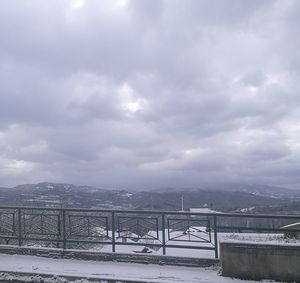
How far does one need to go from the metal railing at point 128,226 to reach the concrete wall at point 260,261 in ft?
3.29

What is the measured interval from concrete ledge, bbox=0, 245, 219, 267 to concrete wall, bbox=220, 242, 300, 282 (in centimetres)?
100

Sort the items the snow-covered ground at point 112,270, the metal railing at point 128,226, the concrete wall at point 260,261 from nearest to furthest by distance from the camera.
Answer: the concrete wall at point 260,261 < the snow-covered ground at point 112,270 < the metal railing at point 128,226

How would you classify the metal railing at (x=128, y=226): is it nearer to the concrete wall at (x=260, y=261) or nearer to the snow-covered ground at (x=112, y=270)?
the snow-covered ground at (x=112, y=270)

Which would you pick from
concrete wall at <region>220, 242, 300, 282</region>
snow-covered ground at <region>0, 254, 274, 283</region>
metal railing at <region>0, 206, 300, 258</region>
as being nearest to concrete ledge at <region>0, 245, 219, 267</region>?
snow-covered ground at <region>0, 254, 274, 283</region>

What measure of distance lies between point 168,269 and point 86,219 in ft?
9.64

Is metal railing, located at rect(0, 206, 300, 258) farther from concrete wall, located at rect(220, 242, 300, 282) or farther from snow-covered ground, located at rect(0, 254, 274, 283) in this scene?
concrete wall, located at rect(220, 242, 300, 282)

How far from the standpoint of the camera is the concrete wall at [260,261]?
998 cm

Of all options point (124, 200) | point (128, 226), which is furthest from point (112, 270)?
point (124, 200)

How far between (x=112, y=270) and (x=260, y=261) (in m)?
3.62

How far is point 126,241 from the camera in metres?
12.8

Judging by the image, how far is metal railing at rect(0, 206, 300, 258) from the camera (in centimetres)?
1186

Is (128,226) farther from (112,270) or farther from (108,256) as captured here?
(112,270)

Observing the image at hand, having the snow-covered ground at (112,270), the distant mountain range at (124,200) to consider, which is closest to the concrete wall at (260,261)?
the snow-covered ground at (112,270)

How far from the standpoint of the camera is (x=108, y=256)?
12.0 meters
